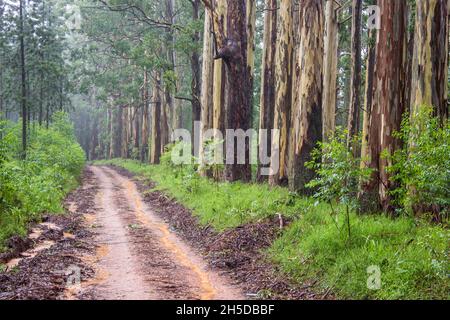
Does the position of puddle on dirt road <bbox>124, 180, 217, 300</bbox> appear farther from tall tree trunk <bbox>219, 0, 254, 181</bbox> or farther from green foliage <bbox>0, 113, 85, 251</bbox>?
tall tree trunk <bbox>219, 0, 254, 181</bbox>

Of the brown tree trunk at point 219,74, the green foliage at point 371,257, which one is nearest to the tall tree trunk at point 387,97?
the green foliage at point 371,257

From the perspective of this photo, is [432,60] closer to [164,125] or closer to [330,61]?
[330,61]

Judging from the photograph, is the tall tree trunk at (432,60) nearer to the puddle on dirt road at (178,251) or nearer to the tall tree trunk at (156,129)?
the puddle on dirt road at (178,251)

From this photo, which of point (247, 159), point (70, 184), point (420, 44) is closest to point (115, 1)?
point (70, 184)

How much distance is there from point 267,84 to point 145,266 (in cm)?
965

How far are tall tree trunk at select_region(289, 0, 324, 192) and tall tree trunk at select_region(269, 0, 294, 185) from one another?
238cm

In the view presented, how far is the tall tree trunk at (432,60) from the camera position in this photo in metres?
8.09

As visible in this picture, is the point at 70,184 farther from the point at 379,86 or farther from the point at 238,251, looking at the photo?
the point at 379,86

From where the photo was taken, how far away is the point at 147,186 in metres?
21.0

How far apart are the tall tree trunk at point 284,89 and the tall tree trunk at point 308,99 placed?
2381mm

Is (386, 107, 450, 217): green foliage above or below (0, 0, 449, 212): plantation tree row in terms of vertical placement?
below

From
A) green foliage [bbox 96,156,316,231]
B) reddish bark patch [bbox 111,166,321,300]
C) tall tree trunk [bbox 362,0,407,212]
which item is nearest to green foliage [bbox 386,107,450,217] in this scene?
tall tree trunk [bbox 362,0,407,212]

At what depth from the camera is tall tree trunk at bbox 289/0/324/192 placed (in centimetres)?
1059
